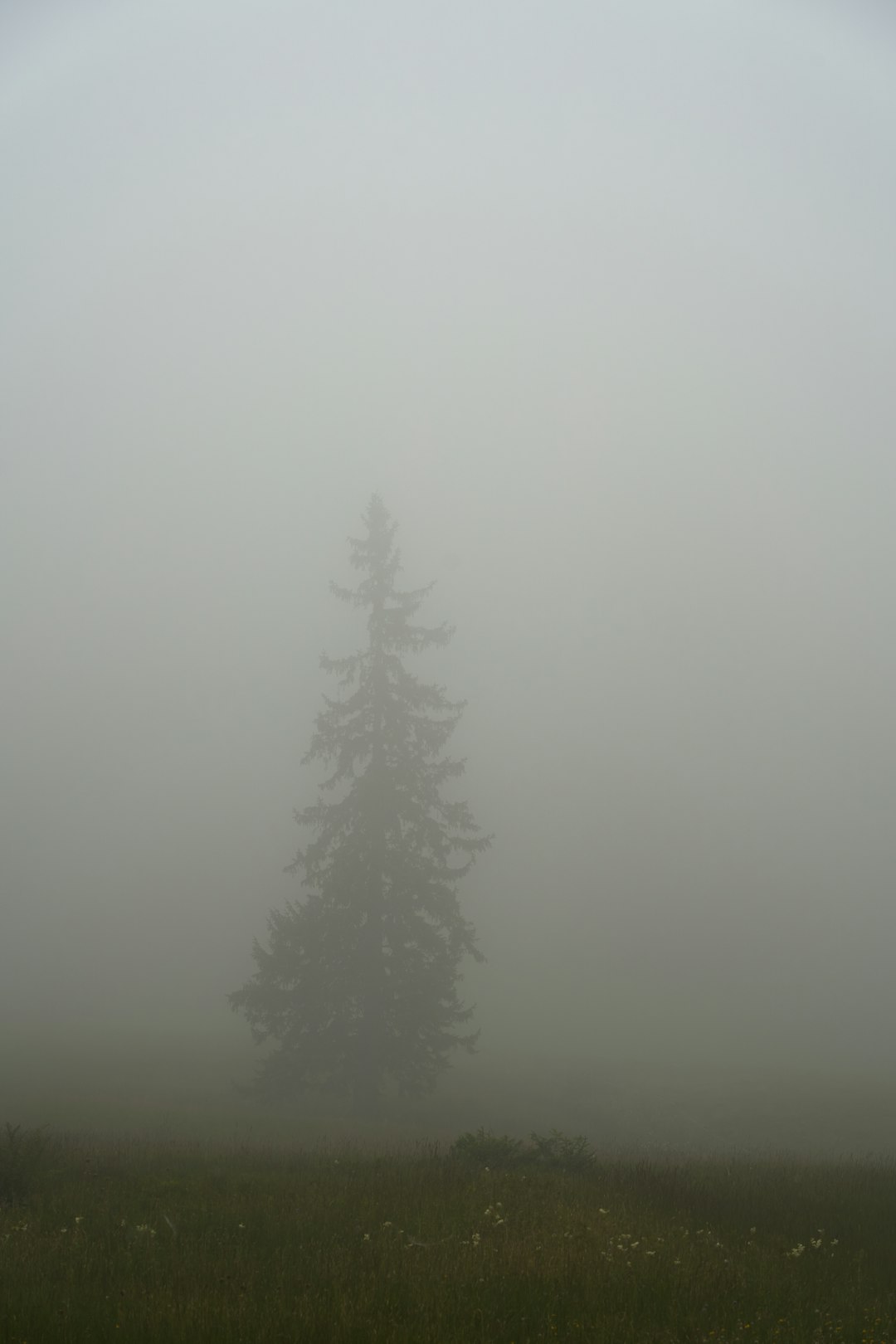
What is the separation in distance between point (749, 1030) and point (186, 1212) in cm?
3955

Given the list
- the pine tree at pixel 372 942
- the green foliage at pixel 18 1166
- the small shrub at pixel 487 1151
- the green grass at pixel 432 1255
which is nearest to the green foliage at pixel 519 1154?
the small shrub at pixel 487 1151

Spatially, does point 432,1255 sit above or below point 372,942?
below

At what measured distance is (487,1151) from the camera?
11.8 meters

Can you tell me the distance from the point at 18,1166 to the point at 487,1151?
221 inches

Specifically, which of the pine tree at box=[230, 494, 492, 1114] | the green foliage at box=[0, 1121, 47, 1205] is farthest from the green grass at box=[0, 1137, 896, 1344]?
the pine tree at box=[230, 494, 492, 1114]

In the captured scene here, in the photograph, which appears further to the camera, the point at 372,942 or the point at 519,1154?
the point at 372,942

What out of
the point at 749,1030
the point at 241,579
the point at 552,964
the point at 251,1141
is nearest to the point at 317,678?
the point at 241,579

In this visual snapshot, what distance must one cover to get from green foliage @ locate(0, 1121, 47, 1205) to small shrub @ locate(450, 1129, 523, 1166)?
203 inches

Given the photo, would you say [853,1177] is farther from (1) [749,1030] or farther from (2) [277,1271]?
(1) [749,1030]

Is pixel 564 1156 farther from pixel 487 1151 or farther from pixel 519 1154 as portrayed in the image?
pixel 487 1151

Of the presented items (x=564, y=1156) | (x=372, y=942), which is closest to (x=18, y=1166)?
(x=564, y=1156)

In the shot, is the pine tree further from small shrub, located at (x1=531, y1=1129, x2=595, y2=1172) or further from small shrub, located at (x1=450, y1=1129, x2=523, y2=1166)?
small shrub, located at (x1=531, y1=1129, x2=595, y2=1172)

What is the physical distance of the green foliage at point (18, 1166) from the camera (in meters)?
9.25

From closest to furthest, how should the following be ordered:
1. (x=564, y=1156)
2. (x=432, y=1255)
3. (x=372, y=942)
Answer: (x=432, y=1255)
(x=564, y=1156)
(x=372, y=942)
